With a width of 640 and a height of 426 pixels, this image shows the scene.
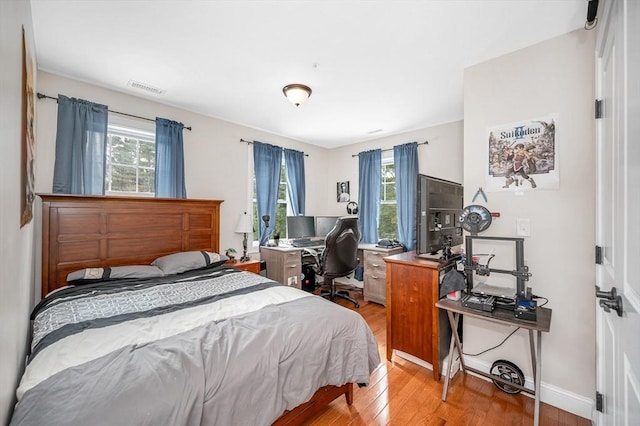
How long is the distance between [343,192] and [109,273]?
12.0 feet

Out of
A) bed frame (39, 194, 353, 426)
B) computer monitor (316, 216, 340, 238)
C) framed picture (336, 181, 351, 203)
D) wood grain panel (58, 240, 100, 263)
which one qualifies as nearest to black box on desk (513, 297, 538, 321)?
bed frame (39, 194, 353, 426)

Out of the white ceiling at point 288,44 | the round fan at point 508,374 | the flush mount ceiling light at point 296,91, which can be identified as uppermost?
the white ceiling at point 288,44

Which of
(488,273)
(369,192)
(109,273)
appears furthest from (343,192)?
(109,273)

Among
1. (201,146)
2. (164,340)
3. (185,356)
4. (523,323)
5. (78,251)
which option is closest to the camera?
(185,356)

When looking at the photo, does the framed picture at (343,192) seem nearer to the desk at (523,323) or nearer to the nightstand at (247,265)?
the nightstand at (247,265)

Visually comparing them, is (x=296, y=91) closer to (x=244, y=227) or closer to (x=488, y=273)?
(x=244, y=227)

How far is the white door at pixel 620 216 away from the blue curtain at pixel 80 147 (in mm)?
3750

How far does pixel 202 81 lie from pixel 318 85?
3.86 ft

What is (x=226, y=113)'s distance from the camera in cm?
351

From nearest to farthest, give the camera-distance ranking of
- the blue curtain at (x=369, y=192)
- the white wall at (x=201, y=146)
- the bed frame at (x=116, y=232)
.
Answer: the bed frame at (x=116, y=232)
the white wall at (x=201, y=146)
the blue curtain at (x=369, y=192)

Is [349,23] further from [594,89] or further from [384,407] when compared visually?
[384,407]

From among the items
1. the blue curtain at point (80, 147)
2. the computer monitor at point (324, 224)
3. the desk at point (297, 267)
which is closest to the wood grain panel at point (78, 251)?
the blue curtain at point (80, 147)

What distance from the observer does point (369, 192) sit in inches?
180

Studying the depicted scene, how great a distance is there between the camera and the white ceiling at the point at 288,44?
170cm
